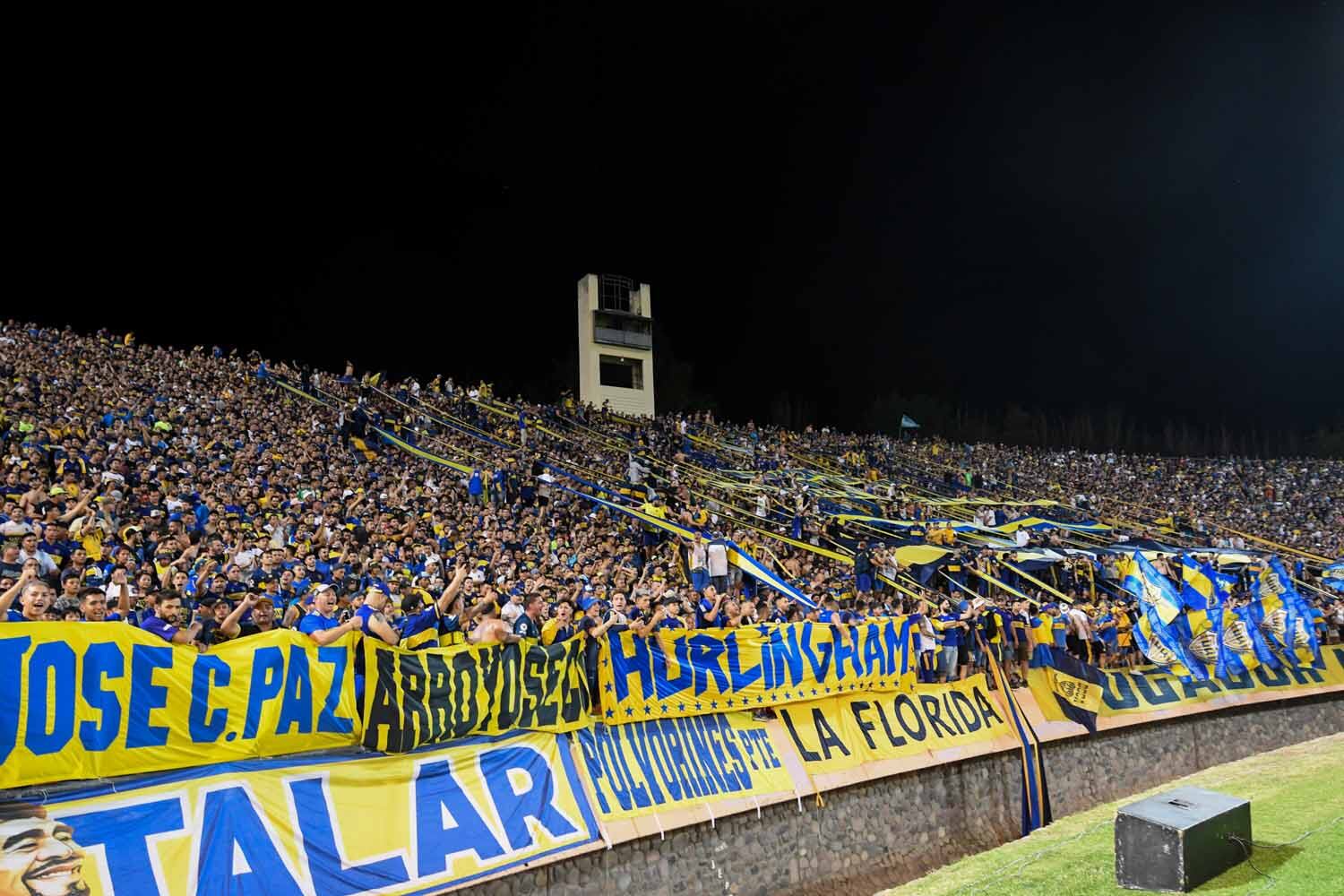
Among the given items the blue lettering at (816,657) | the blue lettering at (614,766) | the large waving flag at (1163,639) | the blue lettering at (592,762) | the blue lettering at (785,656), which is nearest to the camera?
the blue lettering at (592,762)

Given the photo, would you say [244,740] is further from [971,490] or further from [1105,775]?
[971,490]

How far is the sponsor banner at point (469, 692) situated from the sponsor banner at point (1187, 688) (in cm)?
934

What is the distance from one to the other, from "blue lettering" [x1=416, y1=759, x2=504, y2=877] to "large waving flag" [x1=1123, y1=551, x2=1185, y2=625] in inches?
527

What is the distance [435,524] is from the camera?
18656 millimetres

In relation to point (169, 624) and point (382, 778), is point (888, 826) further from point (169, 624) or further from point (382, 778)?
point (169, 624)

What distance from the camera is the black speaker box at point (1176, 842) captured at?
764cm

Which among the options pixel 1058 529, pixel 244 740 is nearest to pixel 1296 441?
pixel 1058 529

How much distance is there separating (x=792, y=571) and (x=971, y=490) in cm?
2349

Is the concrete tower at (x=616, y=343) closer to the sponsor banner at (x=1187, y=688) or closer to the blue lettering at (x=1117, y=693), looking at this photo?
the sponsor banner at (x=1187, y=688)

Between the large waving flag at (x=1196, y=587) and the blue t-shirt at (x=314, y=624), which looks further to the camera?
the large waving flag at (x=1196, y=587)

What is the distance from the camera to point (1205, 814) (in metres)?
7.95

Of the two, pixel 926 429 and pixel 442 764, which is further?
pixel 926 429

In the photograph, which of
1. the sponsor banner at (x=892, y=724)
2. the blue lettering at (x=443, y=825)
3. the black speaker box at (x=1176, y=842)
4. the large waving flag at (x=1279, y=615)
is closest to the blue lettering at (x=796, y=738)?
the sponsor banner at (x=892, y=724)

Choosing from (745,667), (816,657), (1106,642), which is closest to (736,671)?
(745,667)
